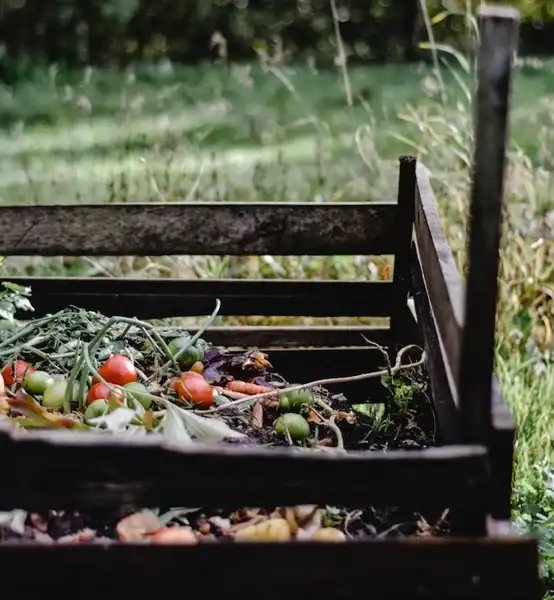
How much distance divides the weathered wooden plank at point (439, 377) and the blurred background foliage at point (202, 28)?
836cm

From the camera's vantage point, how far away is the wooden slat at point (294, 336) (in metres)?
3.03

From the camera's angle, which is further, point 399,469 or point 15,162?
point 15,162

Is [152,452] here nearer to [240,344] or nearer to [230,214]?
[230,214]

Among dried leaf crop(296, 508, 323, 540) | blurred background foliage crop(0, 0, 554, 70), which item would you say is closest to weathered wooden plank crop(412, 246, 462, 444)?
dried leaf crop(296, 508, 323, 540)

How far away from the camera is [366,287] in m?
2.93

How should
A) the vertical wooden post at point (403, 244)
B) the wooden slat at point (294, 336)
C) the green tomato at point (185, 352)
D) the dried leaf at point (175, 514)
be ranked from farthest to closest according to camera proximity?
the wooden slat at point (294, 336), the vertical wooden post at point (403, 244), the green tomato at point (185, 352), the dried leaf at point (175, 514)

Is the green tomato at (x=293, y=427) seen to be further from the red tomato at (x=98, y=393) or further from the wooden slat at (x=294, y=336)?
the wooden slat at (x=294, y=336)

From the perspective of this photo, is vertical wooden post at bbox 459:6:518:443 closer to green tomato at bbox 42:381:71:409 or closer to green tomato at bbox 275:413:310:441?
green tomato at bbox 275:413:310:441

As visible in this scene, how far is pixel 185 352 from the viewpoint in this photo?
7.67ft

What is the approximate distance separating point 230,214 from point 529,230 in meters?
1.45

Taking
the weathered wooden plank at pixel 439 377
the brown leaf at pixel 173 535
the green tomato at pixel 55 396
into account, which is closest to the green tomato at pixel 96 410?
the green tomato at pixel 55 396

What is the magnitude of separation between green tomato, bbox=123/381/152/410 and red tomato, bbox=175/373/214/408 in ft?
0.33

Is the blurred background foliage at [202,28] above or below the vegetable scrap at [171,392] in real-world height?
→ above

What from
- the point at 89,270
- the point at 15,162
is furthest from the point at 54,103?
the point at 89,270
